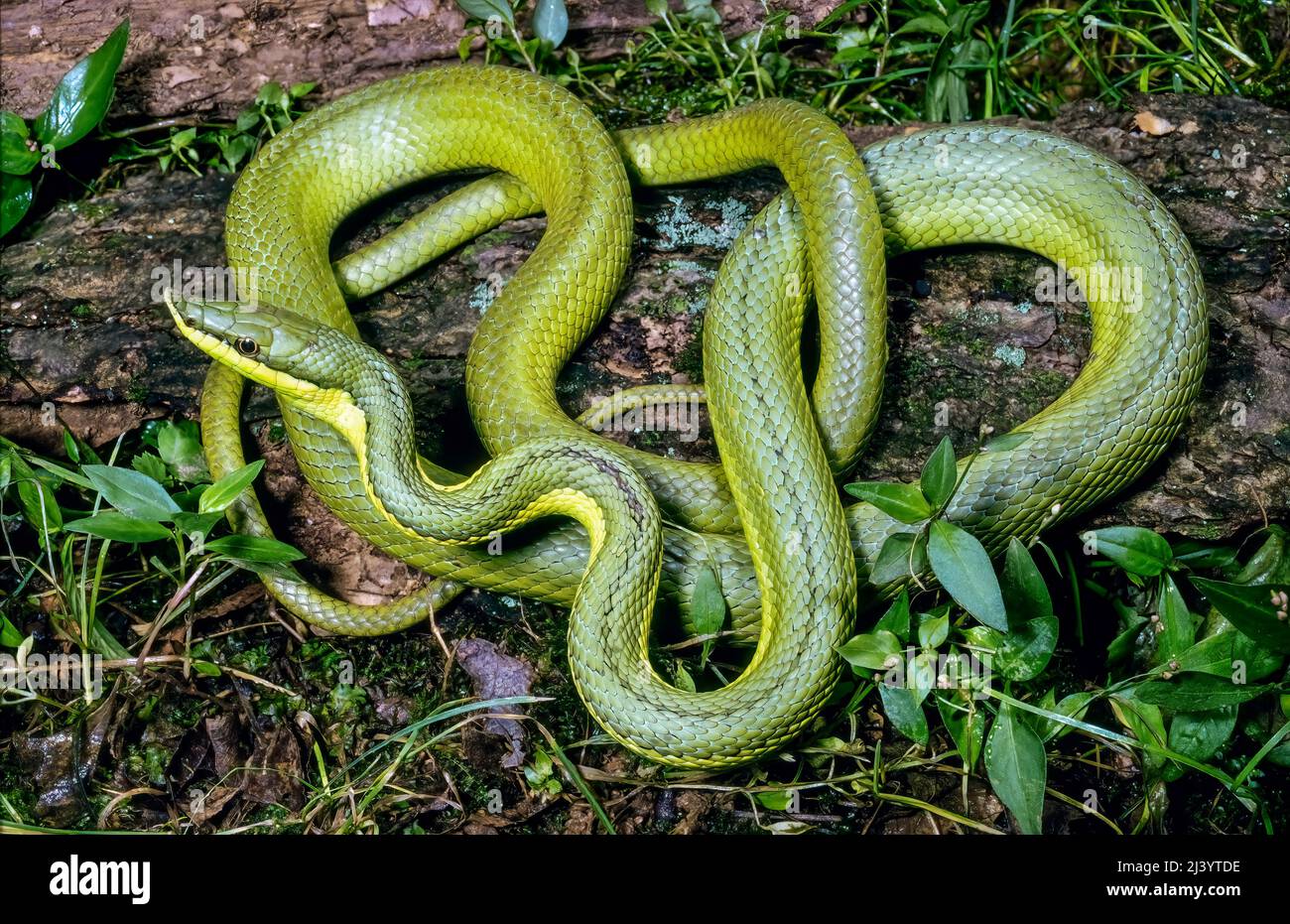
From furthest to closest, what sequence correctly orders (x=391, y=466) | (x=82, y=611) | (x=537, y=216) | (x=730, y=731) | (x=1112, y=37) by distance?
(x=1112, y=37) < (x=537, y=216) < (x=82, y=611) < (x=391, y=466) < (x=730, y=731)

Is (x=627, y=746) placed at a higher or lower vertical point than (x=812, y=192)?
lower

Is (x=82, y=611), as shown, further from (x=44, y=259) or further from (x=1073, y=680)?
(x=1073, y=680)

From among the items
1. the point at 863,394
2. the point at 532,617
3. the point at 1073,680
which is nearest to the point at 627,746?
the point at 532,617

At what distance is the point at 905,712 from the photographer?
4.13 metres

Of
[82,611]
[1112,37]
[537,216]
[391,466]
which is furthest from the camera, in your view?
[1112,37]

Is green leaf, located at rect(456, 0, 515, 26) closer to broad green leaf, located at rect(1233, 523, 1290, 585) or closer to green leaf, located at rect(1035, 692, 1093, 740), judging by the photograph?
green leaf, located at rect(1035, 692, 1093, 740)

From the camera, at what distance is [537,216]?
558 cm

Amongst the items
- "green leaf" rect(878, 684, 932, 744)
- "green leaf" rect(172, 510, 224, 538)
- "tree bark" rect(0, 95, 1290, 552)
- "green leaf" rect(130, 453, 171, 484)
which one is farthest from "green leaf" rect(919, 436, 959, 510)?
"green leaf" rect(130, 453, 171, 484)

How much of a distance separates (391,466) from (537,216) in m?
1.97

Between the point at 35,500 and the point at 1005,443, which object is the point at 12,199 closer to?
the point at 35,500

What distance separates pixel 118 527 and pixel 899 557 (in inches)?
130

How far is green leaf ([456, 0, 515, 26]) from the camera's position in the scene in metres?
5.59

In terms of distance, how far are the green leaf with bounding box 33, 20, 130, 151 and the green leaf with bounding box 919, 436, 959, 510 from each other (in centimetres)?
480
